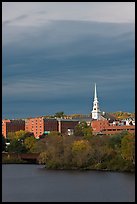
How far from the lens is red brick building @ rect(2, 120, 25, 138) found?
38.7 metres

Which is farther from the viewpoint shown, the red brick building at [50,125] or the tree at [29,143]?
the red brick building at [50,125]

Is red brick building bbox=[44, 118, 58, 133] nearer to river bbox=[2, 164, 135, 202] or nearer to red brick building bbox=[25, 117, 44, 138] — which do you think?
red brick building bbox=[25, 117, 44, 138]

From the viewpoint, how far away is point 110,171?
16.2 meters

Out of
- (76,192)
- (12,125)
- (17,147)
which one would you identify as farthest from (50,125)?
(76,192)

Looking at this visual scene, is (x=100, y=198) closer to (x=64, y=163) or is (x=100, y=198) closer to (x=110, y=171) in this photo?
(x=110, y=171)

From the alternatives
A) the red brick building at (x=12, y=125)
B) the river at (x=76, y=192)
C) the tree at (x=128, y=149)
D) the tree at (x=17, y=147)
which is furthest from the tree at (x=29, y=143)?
the river at (x=76, y=192)

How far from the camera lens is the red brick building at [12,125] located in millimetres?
38719

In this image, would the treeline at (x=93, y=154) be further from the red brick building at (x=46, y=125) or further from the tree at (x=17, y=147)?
the red brick building at (x=46, y=125)


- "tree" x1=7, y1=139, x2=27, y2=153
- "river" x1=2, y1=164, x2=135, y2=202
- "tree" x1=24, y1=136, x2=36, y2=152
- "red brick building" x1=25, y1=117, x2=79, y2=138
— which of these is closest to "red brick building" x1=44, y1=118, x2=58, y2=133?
"red brick building" x1=25, y1=117, x2=79, y2=138

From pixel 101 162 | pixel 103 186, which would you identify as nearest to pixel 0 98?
pixel 103 186

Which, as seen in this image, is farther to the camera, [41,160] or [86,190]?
[41,160]

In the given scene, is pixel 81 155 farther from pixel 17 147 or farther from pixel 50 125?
pixel 50 125

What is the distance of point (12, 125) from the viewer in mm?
39625

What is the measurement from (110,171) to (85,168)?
1578mm
